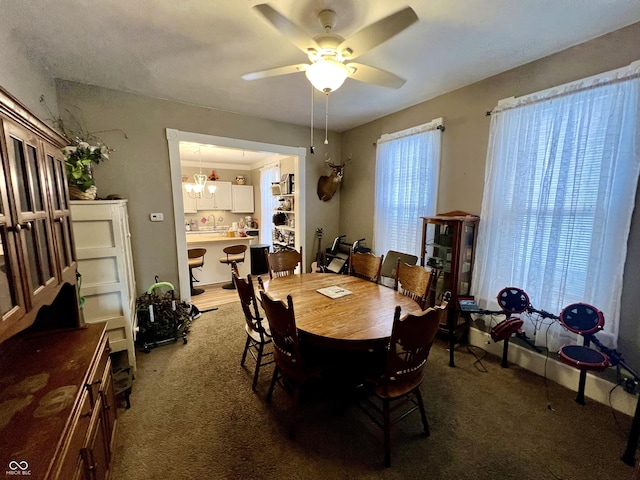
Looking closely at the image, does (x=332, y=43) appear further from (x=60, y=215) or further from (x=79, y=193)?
(x=79, y=193)

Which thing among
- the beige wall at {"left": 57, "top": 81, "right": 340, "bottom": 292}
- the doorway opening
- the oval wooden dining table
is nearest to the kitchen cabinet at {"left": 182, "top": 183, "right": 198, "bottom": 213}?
the doorway opening

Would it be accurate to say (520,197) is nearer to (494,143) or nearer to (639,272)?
(494,143)

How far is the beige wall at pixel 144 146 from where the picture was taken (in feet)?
9.09

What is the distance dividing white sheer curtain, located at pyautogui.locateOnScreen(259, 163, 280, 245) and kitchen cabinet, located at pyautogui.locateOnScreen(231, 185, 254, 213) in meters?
0.44

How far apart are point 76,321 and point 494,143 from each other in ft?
11.6

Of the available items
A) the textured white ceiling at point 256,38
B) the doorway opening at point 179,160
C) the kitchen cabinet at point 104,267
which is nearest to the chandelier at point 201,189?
the doorway opening at point 179,160

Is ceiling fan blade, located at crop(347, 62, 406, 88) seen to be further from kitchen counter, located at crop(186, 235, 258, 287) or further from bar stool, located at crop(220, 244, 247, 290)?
kitchen counter, located at crop(186, 235, 258, 287)

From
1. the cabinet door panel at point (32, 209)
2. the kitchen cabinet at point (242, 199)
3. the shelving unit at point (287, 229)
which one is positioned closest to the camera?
the cabinet door panel at point (32, 209)

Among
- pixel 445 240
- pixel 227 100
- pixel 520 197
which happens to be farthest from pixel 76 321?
pixel 520 197

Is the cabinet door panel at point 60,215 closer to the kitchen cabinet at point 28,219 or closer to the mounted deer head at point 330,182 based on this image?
the kitchen cabinet at point 28,219

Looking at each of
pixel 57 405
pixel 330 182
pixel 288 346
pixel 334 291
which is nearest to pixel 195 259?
pixel 330 182

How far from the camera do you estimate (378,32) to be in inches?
54.8

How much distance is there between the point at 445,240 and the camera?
2.78 metres

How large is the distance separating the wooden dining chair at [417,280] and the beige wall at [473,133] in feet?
3.50
